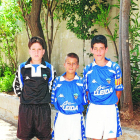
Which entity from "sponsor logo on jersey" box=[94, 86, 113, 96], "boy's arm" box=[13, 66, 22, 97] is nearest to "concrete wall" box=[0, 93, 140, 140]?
"boy's arm" box=[13, 66, 22, 97]

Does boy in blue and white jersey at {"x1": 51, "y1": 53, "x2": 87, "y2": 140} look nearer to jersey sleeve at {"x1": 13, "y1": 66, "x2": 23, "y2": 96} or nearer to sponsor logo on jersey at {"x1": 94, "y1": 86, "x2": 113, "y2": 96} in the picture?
sponsor logo on jersey at {"x1": 94, "y1": 86, "x2": 113, "y2": 96}

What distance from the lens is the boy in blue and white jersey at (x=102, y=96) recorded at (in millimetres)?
2629

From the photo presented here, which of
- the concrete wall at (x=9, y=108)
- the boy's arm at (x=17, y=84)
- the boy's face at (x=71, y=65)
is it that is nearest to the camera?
the boy's face at (x=71, y=65)

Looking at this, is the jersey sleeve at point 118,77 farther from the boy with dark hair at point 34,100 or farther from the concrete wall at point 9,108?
the concrete wall at point 9,108

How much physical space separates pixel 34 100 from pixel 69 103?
49 cm

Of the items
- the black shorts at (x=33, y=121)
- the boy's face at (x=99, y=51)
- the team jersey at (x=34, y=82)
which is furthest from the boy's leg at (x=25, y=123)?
the boy's face at (x=99, y=51)

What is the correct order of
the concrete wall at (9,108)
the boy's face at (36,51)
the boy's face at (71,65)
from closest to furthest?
1. the boy's face at (71,65)
2. the boy's face at (36,51)
3. the concrete wall at (9,108)

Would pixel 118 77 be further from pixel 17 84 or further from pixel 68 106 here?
pixel 17 84

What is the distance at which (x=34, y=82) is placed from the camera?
2.97 metres

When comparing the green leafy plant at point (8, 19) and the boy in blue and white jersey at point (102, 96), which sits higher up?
the green leafy plant at point (8, 19)

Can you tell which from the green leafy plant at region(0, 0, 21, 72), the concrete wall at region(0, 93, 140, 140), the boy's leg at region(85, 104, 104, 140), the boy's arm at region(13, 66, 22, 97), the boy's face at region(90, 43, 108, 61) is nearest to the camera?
the boy's leg at region(85, 104, 104, 140)

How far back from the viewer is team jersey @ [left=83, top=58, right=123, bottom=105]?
268 centimetres

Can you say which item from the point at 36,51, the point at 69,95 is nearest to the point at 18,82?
the point at 36,51

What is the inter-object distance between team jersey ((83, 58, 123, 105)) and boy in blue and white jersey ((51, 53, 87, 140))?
18 centimetres
